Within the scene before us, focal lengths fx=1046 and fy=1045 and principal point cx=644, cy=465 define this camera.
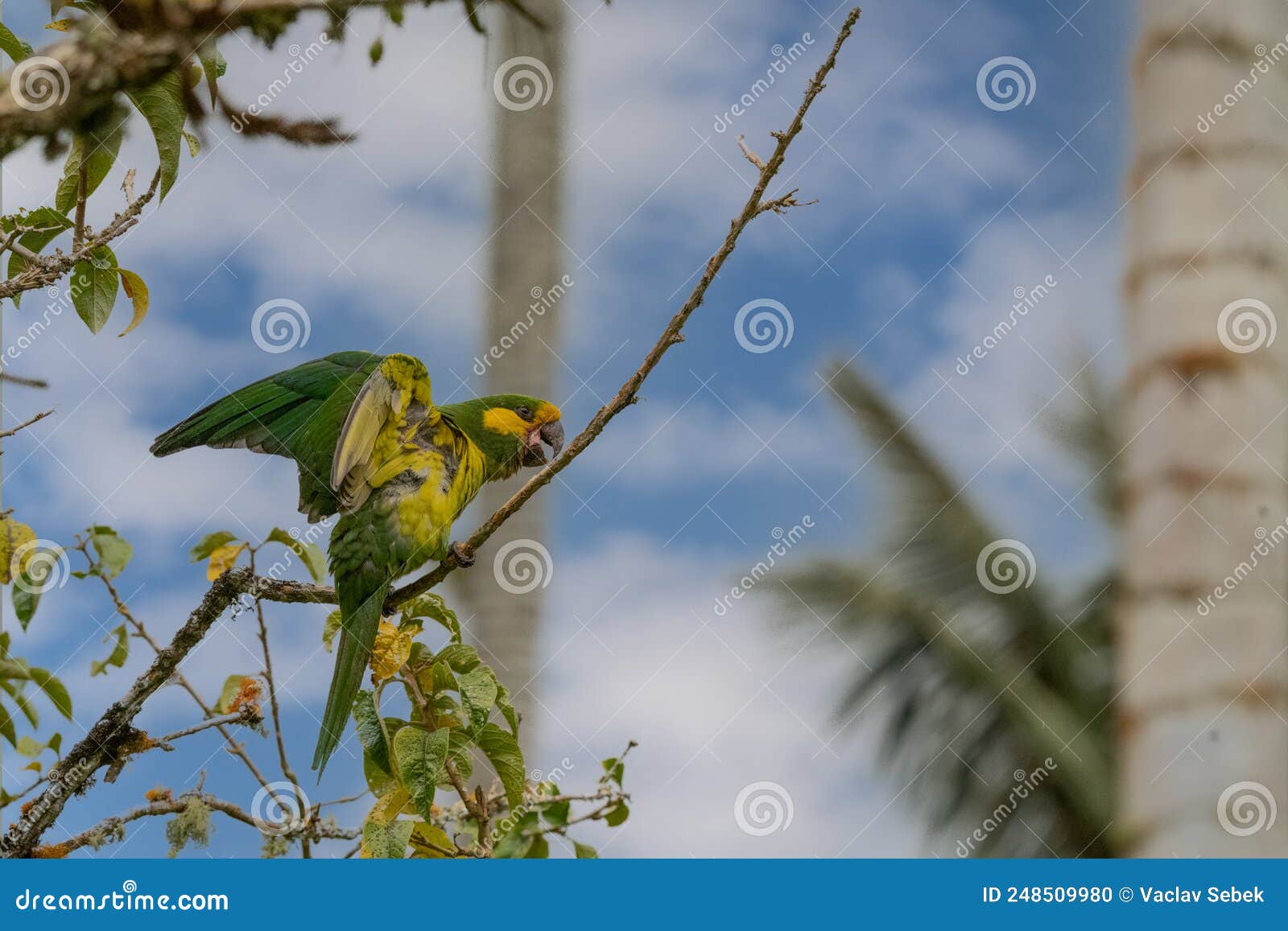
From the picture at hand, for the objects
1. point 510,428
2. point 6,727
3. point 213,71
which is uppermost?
point 510,428

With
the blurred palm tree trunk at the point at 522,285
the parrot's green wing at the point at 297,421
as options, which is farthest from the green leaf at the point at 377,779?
the blurred palm tree trunk at the point at 522,285

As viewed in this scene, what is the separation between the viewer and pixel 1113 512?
408 centimetres

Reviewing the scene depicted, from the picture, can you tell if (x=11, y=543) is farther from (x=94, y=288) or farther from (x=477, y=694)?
(x=477, y=694)

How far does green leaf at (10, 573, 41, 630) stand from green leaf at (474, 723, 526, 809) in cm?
76

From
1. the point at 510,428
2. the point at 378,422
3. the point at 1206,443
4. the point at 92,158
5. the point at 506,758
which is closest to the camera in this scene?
the point at 92,158

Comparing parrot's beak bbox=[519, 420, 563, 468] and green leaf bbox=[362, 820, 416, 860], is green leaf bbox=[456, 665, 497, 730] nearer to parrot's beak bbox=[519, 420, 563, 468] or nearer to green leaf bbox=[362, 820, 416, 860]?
green leaf bbox=[362, 820, 416, 860]

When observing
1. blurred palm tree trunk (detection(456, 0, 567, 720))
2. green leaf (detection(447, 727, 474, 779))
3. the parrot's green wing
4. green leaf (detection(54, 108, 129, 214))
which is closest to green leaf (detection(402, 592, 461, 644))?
green leaf (detection(447, 727, 474, 779))

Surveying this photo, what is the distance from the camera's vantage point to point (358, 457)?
1.74 metres

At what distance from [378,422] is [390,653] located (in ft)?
1.43

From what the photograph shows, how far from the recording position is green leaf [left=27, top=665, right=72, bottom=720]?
5.51 feet

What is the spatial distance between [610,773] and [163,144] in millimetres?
1070

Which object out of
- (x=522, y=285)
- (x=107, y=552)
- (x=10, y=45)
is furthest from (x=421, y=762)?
(x=522, y=285)

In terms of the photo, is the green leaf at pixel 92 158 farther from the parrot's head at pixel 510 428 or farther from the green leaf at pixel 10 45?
the parrot's head at pixel 510 428

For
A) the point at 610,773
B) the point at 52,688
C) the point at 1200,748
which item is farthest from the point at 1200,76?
the point at 52,688
